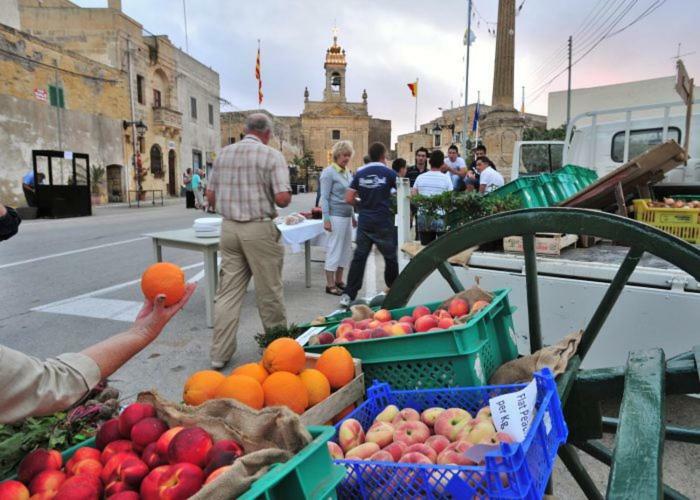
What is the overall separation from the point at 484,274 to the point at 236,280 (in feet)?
6.69

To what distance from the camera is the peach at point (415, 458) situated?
138 cm

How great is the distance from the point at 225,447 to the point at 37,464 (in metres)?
0.49

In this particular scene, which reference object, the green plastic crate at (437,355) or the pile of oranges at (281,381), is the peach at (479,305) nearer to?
the green plastic crate at (437,355)

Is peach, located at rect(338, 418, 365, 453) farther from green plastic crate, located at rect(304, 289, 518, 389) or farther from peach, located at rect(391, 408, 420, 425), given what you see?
green plastic crate, located at rect(304, 289, 518, 389)

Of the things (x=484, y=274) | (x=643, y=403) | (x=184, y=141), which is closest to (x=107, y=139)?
(x=184, y=141)

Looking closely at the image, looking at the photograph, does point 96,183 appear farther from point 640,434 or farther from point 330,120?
point 330,120

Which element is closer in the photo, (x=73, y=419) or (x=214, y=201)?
(x=73, y=419)

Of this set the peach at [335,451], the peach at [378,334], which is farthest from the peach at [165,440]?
the peach at [378,334]

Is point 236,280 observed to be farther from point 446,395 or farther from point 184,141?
point 184,141

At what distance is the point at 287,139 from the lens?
58.8 m

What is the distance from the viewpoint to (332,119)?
72625 mm

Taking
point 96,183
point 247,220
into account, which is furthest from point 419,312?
point 96,183

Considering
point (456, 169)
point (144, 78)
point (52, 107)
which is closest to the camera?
point (456, 169)

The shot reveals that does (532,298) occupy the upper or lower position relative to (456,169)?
lower
